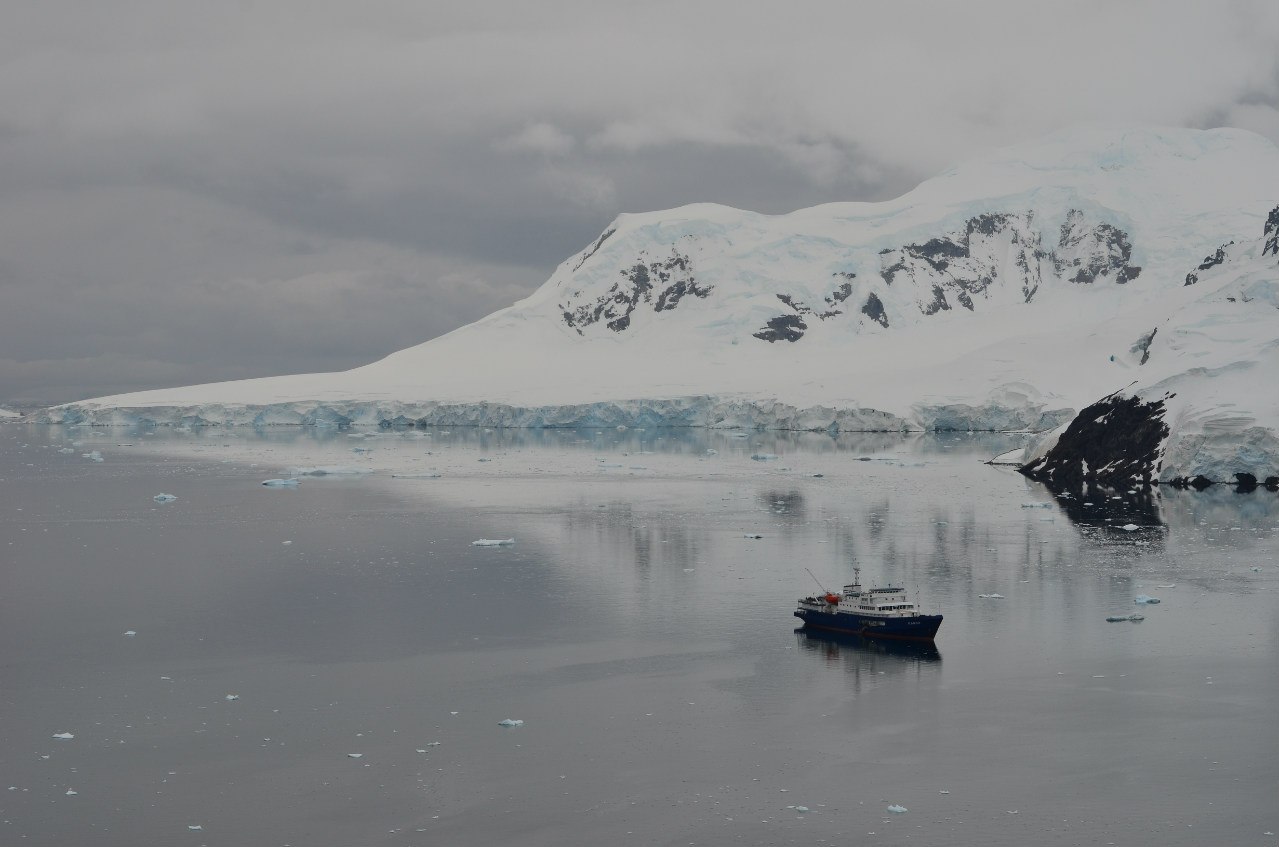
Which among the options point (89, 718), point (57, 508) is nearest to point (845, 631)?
point (89, 718)

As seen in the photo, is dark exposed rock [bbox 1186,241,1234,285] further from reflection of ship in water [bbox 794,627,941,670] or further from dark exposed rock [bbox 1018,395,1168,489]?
reflection of ship in water [bbox 794,627,941,670]

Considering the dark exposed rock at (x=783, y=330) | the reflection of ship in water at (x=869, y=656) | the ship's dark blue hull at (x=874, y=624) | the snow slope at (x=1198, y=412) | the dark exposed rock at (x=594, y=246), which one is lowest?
the reflection of ship in water at (x=869, y=656)

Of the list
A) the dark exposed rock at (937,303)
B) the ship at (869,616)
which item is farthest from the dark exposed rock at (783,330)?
the ship at (869,616)

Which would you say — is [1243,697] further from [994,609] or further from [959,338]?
[959,338]

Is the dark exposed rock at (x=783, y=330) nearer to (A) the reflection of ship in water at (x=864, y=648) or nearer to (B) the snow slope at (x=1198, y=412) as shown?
(B) the snow slope at (x=1198, y=412)

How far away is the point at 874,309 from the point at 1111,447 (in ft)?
315

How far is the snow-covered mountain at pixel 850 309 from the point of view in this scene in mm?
111938

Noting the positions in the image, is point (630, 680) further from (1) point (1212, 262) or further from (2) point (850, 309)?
(2) point (850, 309)

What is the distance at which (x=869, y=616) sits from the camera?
28656 millimetres

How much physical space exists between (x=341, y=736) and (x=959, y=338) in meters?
130

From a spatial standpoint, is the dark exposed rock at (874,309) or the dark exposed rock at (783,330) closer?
the dark exposed rock at (783,330)

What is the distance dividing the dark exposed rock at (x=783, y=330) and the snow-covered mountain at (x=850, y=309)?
0.33 m

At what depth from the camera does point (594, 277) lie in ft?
544

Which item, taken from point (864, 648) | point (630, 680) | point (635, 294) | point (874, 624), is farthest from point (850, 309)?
point (630, 680)
